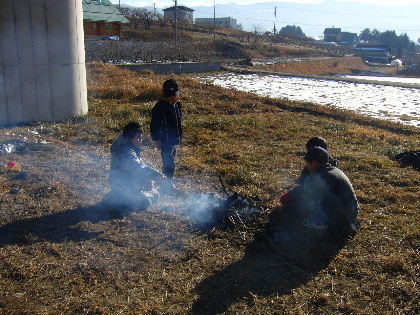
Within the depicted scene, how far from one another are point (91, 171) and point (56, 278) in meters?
2.93

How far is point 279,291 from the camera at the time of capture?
143 inches

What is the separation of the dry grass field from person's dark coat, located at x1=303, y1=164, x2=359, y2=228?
0.94 feet

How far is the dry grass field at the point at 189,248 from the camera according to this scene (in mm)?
3471

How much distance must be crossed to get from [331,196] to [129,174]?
2324mm

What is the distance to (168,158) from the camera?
5938mm

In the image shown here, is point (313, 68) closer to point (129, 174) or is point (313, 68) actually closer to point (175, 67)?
point (175, 67)

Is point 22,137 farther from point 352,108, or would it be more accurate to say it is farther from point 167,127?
point 352,108

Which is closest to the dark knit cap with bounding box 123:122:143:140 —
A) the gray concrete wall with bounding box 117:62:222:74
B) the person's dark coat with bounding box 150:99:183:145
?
Answer: the person's dark coat with bounding box 150:99:183:145

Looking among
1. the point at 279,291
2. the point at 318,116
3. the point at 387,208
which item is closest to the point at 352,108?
the point at 318,116

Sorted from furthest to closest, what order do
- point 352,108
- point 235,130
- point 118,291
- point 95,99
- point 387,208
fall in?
point 352,108
point 95,99
point 235,130
point 387,208
point 118,291

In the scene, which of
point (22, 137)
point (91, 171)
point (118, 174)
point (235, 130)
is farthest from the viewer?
point (235, 130)

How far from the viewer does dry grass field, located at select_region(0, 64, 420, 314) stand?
3.47m

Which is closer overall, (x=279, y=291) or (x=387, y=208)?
(x=279, y=291)

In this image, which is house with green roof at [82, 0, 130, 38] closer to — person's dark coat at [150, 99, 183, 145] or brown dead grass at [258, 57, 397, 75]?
brown dead grass at [258, 57, 397, 75]
